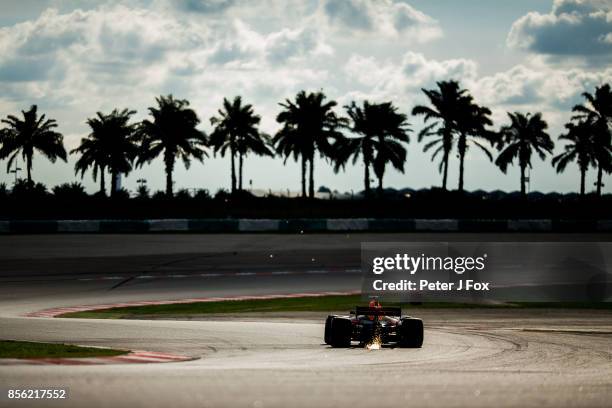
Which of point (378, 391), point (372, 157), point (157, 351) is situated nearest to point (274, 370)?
point (378, 391)

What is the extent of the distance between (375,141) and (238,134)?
13671 millimetres

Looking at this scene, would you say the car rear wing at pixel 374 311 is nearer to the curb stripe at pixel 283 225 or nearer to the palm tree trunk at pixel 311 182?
the curb stripe at pixel 283 225

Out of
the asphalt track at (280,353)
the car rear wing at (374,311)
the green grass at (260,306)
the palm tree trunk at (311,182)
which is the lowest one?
the green grass at (260,306)

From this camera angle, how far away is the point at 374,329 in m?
15.2

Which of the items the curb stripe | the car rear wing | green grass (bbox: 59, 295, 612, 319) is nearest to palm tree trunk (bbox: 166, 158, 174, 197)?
the curb stripe

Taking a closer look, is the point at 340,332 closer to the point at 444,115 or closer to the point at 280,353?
the point at 280,353

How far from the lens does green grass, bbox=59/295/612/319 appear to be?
22.6m

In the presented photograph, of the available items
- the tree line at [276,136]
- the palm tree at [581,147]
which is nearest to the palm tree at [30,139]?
the tree line at [276,136]

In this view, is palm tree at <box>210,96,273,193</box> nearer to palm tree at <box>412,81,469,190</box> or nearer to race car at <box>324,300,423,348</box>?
palm tree at <box>412,81,469,190</box>

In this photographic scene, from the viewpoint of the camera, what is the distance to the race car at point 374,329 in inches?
591

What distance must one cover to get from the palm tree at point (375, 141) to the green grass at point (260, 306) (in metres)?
57.9

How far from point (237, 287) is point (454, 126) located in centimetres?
5759

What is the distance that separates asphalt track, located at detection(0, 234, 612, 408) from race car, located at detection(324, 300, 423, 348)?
12.6 inches

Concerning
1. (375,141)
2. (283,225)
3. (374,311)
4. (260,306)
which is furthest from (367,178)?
(374,311)
